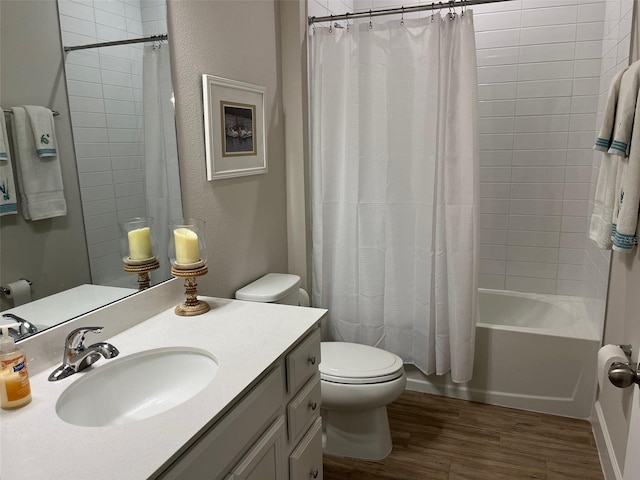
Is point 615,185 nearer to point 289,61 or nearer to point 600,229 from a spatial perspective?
point 600,229

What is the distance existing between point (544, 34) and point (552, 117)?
0.49m

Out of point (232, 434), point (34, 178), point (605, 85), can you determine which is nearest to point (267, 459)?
point (232, 434)

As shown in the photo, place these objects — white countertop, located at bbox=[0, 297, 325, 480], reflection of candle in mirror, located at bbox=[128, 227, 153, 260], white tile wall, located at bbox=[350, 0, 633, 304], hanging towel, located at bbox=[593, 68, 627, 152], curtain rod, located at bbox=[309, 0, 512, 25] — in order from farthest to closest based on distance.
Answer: white tile wall, located at bbox=[350, 0, 633, 304]
curtain rod, located at bbox=[309, 0, 512, 25]
hanging towel, located at bbox=[593, 68, 627, 152]
reflection of candle in mirror, located at bbox=[128, 227, 153, 260]
white countertop, located at bbox=[0, 297, 325, 480]

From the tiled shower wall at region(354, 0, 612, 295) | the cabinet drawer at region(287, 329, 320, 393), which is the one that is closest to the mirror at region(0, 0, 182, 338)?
the cabinet drawer at region(287, 329, 320, 393)

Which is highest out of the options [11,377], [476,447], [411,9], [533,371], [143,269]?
[411,9]

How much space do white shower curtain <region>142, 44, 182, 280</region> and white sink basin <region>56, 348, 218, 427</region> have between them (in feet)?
1.28

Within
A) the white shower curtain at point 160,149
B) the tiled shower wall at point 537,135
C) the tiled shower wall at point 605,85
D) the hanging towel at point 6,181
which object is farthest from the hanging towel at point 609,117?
the hanging towel at point 6,181

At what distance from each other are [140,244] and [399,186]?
1376 mm

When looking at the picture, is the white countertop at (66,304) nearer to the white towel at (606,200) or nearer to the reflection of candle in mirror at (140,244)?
the reflection of candle in mirror at (140,244)

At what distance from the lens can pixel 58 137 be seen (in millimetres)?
1342

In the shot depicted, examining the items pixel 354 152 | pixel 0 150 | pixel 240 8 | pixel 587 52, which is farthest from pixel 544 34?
pixel 0 150

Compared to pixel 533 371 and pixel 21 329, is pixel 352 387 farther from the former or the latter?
pixel 21 329

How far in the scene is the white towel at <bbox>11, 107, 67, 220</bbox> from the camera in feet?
4.09

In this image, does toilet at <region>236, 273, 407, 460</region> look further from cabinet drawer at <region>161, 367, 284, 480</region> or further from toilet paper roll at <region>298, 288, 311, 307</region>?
cabinet drawer at <region>161, 367, 284, 480</region>
